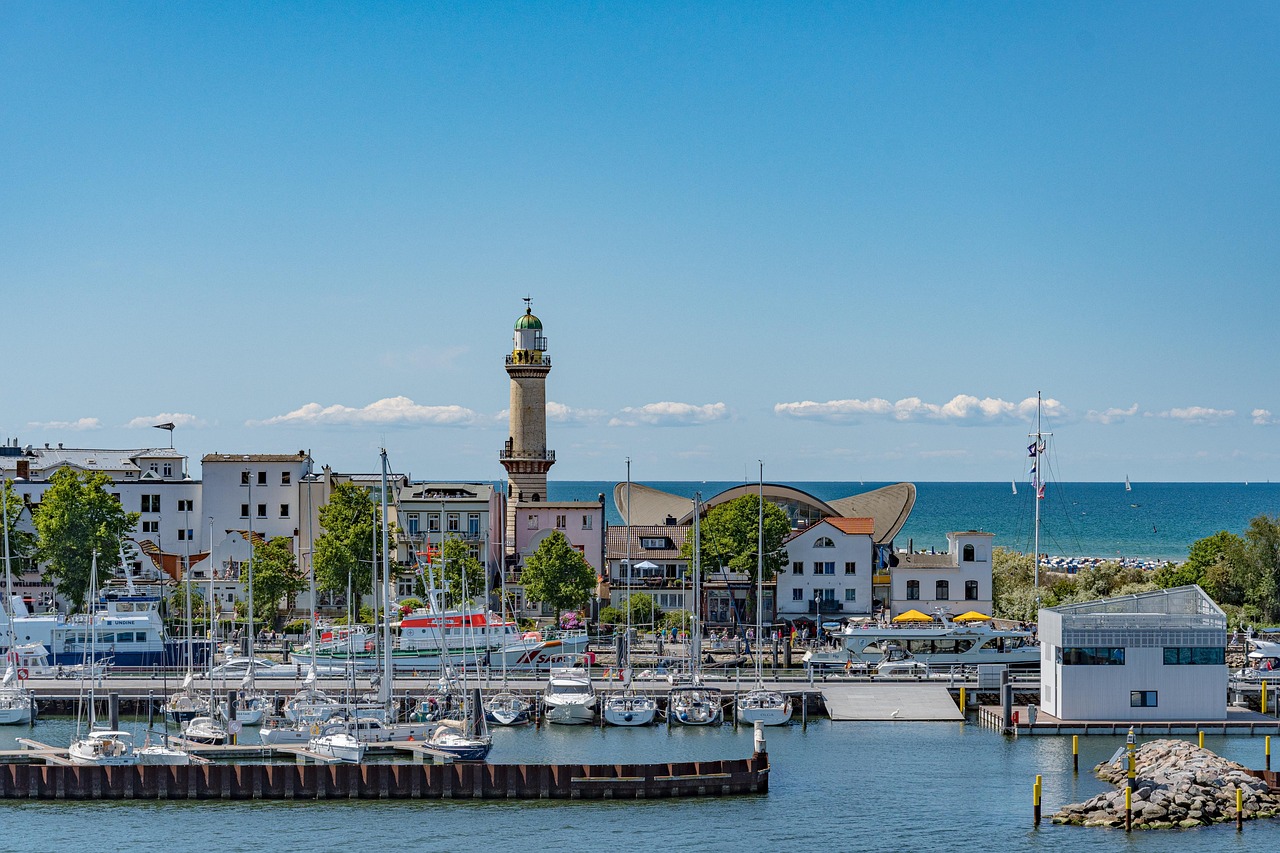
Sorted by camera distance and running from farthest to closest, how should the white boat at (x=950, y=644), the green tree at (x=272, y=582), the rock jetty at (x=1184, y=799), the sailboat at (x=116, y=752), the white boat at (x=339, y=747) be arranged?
the green tree at (x=272, y=582) < the white boat at (x=950, y=644) < the white boat at (x=339, y=747) < the sailboat at (x=116, y=752) < the rock jetty at (x=1184, y=799)

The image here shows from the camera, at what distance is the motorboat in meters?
64.0

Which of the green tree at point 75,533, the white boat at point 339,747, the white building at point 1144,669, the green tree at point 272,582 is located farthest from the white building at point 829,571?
the white boat at point 339,747

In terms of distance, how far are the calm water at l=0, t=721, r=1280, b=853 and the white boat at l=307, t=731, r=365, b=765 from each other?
14.5 ft

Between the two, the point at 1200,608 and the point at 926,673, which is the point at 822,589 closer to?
the point at 926,673

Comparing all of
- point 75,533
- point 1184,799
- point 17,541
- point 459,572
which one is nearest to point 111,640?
point 75,533

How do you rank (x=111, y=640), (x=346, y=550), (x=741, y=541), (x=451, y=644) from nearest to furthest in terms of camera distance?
1. (x=451, y=644)
2. (x=111, y=640)
3. (x=346, y=550)
4. (x=741, y=541)

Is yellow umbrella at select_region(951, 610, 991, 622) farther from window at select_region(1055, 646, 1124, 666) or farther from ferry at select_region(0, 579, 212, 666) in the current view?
ferry at select_region(0, 579, 212, 666)

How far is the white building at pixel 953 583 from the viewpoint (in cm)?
8819

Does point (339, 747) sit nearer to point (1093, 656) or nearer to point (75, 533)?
point (1093, 656)

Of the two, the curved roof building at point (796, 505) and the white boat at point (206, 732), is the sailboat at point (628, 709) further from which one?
the curved roof building at point (796, 505)

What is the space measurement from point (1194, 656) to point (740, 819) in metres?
22.1

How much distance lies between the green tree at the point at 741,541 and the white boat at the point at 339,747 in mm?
33603

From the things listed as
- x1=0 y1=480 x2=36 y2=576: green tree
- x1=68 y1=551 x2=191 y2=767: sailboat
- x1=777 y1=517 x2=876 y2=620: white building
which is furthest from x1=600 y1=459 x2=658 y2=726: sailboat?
x1=0 y1=480 x2=36 y2=576: green tree

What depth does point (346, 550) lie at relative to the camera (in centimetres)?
8444
